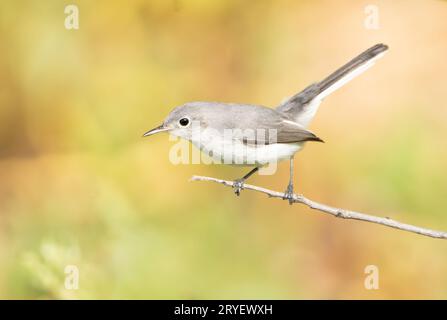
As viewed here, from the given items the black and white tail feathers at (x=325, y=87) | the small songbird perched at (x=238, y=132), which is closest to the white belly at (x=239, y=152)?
the small songbird perched at (x=238, y=132)

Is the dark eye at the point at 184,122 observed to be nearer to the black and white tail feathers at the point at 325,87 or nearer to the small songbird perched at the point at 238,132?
the small songbird perched at the point at 238,132

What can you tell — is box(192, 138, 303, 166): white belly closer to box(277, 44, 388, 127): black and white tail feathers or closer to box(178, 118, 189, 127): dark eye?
box(178, 118, 189, 127): dark eye

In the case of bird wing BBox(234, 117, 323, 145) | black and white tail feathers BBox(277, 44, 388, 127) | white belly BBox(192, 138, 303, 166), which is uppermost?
black and white tail feathers BBox(277, 44, 388, 127)

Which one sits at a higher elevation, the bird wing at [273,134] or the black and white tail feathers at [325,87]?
the black and white tail feathers at [325,87]

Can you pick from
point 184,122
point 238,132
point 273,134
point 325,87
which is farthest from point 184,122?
point 325,87

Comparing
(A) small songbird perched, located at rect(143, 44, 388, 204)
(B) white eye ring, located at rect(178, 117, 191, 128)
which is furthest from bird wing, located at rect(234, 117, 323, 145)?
(B) white eye ring, located at rect(178, 117, 191, 128)

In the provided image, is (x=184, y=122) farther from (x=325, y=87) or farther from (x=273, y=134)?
(x=325, y=87)

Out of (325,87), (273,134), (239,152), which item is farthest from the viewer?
(325,87)
